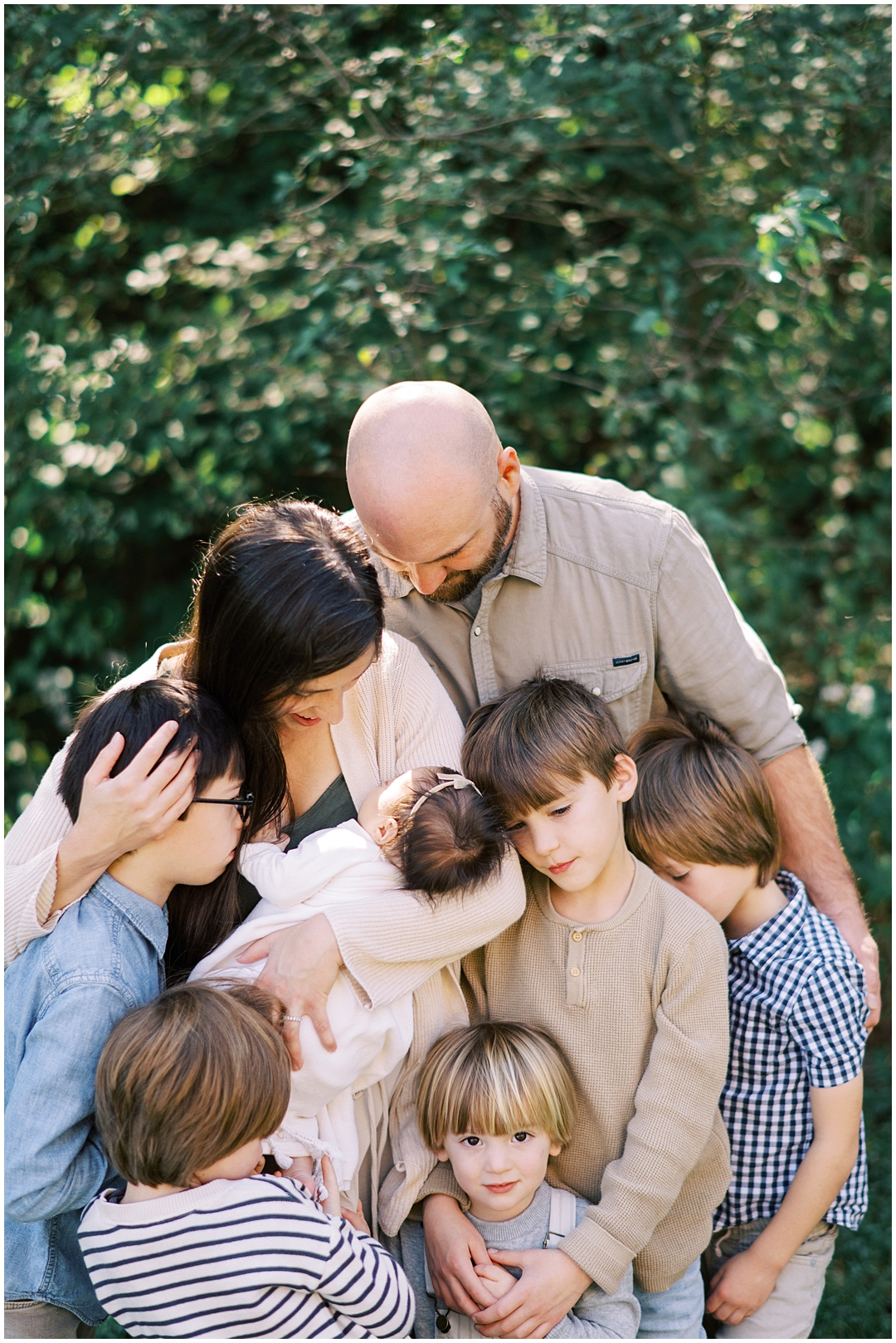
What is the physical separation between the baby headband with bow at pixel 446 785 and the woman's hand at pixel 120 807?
0.38 meters

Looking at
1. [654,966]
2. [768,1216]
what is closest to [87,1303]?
[654,966]

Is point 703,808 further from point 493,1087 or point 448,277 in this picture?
point 448,277

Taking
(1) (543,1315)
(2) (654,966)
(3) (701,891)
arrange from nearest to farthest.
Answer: (1) (543,1315), (2) (654,966), (3) (701,891)

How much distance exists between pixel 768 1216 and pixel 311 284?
2698mm

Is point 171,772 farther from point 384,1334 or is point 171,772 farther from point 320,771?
point 384,1334

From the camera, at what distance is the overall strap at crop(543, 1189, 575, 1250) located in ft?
6.88

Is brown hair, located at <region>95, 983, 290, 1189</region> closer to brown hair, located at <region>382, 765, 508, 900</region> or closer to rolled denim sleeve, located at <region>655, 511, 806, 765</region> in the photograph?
brown hair, located at <region>382, 765, 508, 900</region>

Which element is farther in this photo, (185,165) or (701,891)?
(185,165)

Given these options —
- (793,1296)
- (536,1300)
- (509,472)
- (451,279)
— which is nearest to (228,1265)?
(536,1300)

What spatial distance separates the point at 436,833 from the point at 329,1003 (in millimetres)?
338

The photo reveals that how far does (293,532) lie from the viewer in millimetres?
2008

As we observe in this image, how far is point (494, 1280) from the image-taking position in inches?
79.7

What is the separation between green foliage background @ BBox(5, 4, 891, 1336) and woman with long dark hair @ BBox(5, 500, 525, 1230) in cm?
123

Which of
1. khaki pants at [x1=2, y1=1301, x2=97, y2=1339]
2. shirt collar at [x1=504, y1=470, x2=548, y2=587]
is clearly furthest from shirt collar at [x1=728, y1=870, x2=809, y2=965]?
khaki pants at [x1=2, y1=1301, x2=97, y2=1339]
